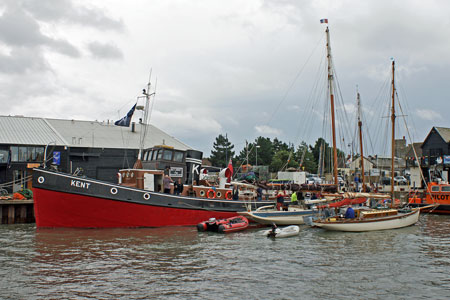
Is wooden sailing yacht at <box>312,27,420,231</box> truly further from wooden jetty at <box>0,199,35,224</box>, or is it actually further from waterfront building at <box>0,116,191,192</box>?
wooden jetty at <box>0,199,35,224</box>

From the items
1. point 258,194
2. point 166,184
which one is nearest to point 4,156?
point 166,184

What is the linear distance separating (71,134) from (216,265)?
35069 millimetres

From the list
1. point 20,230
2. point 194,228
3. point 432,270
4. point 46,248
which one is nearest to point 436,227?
point 432,270

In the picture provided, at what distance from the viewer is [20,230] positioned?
23.7m

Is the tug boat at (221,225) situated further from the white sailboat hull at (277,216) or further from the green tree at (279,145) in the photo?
the green tree at (279,145)

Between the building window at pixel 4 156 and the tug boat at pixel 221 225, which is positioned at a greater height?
the building window at pixel 4 156

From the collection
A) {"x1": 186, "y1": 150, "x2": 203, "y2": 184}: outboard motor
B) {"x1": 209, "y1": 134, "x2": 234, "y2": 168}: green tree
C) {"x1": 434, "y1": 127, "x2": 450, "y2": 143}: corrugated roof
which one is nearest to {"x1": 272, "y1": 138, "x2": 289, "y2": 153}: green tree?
{"x1": 209, "y1": 134, "x2": 234, "y2": 168}: green tree

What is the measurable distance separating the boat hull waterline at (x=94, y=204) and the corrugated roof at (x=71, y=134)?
17.4m

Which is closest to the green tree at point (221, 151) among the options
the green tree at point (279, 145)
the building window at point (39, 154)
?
the green tree at point (279, 145)

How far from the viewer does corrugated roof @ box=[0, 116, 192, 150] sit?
40.8 metres

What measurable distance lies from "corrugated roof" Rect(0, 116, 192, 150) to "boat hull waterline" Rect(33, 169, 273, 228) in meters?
17.4

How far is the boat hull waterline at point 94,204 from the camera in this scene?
21.6m

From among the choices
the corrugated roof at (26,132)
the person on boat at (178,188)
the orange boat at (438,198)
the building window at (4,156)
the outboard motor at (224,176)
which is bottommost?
the orange boat at (438,198)

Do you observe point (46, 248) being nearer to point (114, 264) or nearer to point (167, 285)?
point (114, 264)
